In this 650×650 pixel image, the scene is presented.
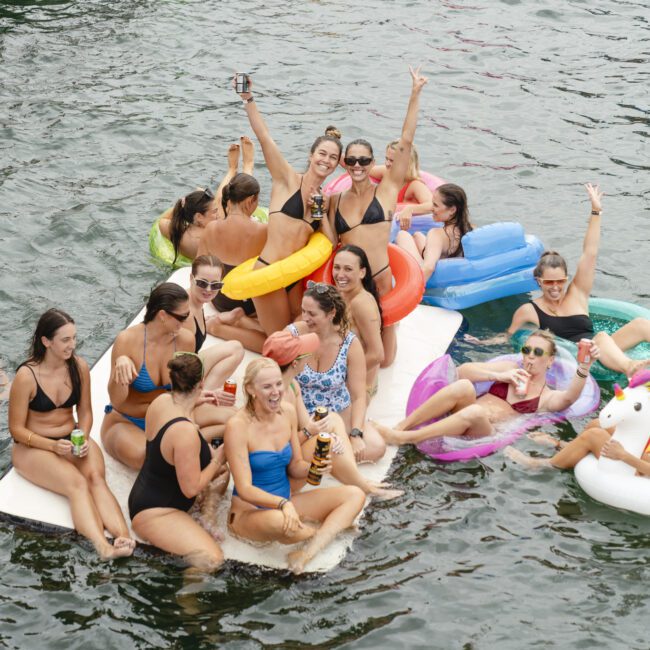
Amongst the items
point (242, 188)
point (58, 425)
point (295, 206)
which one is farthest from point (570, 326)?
point (58, 425)

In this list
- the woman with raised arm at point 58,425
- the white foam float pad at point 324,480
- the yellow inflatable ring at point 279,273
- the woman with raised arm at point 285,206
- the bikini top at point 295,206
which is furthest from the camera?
the bikini top at point 295,206

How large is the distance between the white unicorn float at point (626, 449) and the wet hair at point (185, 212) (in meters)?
4.34

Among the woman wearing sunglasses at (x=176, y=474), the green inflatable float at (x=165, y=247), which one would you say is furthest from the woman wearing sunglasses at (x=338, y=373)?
the green inflatable float at (x=165, y=247)

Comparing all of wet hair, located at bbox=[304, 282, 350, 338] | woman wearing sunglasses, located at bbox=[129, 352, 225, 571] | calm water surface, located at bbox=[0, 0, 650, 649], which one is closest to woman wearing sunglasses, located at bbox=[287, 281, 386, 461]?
wet hair, located at bbox=[304, 282, 350, 338]

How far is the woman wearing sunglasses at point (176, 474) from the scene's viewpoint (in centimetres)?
649

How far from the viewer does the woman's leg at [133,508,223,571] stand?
21.6ft

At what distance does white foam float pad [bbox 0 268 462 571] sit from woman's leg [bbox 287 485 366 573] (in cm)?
15

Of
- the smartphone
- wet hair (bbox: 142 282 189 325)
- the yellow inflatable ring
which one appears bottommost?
the yellow inflatable ring

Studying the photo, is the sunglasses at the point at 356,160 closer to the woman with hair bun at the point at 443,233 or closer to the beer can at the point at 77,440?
the woman with hair bun at the point at 443,233

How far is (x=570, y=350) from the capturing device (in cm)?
896

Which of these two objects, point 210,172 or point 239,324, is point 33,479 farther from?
point 210,172

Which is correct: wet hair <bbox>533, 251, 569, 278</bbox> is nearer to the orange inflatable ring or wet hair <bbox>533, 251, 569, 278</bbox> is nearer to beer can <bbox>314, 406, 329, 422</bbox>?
the orange inflatable ring

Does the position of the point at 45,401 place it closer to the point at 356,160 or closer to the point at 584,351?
the point at 356,160

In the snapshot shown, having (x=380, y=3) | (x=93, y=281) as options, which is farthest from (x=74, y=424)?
(x=380, y=3)
